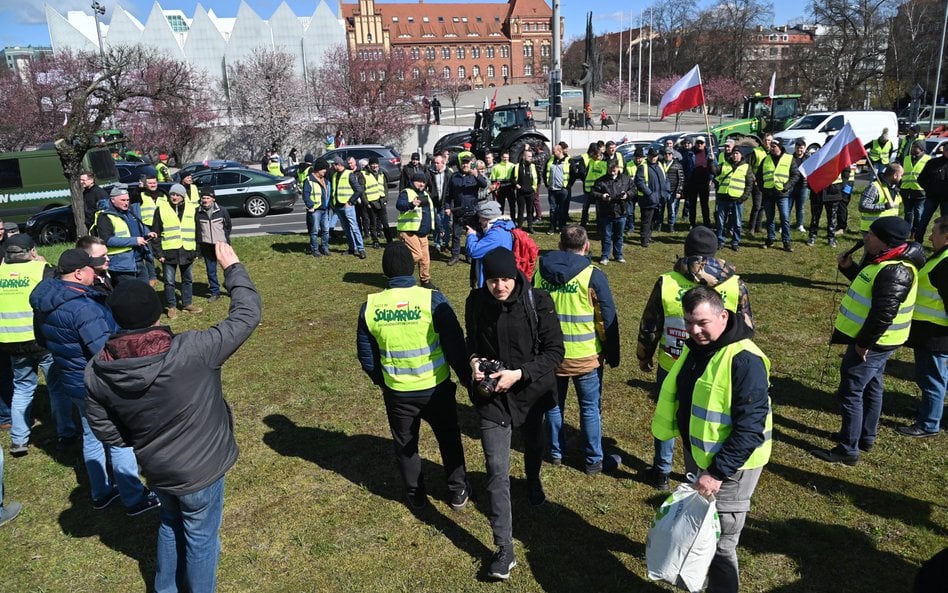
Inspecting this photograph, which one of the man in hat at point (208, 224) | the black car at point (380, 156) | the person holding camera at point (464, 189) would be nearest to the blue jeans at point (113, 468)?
the man in hat at point (208, 224)

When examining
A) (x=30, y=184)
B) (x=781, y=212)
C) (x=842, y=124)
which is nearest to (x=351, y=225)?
(x=781, y=212)

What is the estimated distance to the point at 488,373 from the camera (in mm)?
3539

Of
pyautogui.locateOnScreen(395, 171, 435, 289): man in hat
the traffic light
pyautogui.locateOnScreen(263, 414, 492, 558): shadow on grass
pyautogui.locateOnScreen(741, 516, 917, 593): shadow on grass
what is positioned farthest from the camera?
the traffic light

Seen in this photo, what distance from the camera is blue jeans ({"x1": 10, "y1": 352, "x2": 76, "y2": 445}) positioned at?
5332 millimetres

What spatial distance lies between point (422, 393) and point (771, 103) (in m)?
30.0

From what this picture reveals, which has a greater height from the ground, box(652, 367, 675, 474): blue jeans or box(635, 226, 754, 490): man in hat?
box(635, 226, 754, 490): man in hat

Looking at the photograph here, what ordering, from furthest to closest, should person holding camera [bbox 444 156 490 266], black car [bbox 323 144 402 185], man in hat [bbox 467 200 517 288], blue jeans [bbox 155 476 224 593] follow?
black car [bbox 323 144 402 185] → person holding camera [bbox 444 156 490 266] → man in hat [bbox 467 200 517 288] → blue jeans [bbox 155 476 224 593]

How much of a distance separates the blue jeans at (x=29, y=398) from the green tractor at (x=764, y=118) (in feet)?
98.1

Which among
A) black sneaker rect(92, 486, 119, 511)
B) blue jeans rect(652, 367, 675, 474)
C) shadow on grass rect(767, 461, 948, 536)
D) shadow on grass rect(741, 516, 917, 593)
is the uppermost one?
blue jeans rect(652, 367, 675, 474)

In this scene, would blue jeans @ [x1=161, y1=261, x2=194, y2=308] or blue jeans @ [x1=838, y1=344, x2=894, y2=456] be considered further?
blue jeans @ [x1=161, y1=261, x2=194, y2=308]

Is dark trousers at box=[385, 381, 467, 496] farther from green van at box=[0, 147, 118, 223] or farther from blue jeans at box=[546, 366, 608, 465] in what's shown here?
green van at box=[0, 147, 118, 223]

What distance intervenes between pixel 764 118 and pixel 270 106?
97.2ft

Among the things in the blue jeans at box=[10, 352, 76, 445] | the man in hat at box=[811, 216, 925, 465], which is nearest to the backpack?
the man in hat at box=[811, 216, 925, 465]

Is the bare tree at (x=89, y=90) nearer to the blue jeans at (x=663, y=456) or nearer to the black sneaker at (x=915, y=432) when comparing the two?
the blue jeans at (x=663, y=456)
